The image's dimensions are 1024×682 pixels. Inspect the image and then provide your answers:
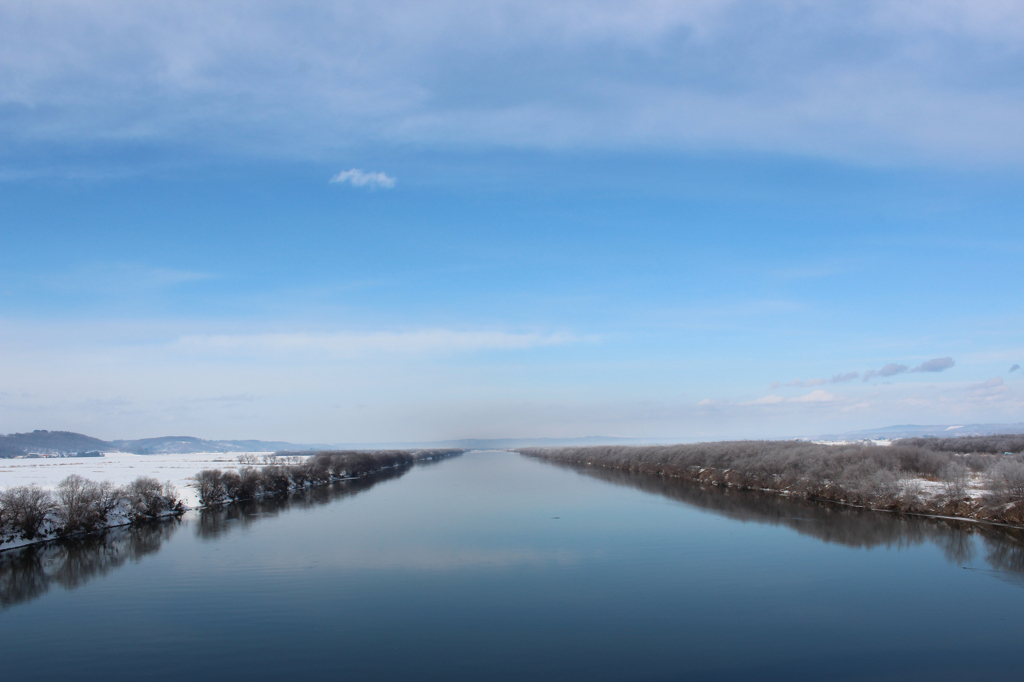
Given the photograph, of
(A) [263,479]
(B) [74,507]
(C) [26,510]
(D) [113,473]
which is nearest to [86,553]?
(C) [26,510]

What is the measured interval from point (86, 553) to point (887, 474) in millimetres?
38339

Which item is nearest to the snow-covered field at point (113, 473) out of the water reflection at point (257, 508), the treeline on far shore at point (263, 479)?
the treeline on far shore at point (263, 479)

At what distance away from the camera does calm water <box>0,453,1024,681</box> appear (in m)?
11.0

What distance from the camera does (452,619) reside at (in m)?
13.6

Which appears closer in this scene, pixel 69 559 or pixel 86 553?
pixel 69 559

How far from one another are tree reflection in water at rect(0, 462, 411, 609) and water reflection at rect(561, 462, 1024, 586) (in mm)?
26016

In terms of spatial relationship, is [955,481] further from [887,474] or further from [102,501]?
[102,501]

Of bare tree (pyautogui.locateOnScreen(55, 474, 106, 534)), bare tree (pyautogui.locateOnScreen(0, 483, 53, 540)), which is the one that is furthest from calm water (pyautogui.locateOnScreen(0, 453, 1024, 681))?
bare tree (pyautogui.locateOnScreen(0, 483, 53, 540))

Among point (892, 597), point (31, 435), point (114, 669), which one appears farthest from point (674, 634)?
point (31, 435)

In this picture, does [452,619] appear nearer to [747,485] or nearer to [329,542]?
[329,542]

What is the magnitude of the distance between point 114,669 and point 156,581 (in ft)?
24.6

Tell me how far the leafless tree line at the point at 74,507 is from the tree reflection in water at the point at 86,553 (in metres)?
0.89

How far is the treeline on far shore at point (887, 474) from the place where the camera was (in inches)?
1032

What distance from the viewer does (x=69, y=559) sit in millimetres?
21281
